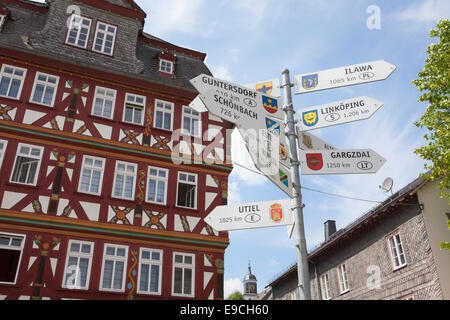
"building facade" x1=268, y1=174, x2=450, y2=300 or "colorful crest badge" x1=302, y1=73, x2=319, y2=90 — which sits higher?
"building facade" x1=268, y1=174, x2=450, y2=300

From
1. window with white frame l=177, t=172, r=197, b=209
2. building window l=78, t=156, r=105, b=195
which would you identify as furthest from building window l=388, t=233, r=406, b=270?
building window l=78, t=156, r=105, b=195

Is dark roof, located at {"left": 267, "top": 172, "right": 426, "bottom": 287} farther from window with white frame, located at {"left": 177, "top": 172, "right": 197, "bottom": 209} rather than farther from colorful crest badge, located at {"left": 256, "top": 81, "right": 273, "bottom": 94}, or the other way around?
colorful crest badge, located at {"left": 256, "top": 81, "right": 273, "bottom": 94}

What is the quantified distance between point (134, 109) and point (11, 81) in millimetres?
4344

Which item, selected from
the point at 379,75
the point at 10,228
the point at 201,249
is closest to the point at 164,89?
the point at 201,249

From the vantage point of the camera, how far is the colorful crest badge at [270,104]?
591 cm

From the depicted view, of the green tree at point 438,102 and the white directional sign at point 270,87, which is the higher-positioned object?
the green tree at point 438,102

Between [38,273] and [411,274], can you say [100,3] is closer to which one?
[38,273]

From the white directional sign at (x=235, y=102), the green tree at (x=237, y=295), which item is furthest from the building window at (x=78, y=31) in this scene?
the green tree at (x=237, y=295)

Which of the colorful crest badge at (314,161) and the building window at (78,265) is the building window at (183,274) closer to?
the building window at (78,265)

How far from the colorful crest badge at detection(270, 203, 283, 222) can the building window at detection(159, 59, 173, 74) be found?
45.6 ft

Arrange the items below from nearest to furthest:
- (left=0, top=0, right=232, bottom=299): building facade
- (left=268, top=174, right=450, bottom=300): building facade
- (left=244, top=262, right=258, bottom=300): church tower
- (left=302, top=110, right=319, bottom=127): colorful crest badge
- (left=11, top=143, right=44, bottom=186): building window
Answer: (left=302, top=110, right=319, bottom=127): colorful crest badge < (left=0, top=0, right=232, bottom=299): building facade < (left=11, top=143, right=44, bottom=186): building window < (left=268, top=174, right=450, bottom=300): building facade < (left=244, top=262, right=258, bottom=300): church tower

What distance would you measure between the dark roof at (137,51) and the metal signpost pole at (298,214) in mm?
11421

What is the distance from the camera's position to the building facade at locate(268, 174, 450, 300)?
58.6 ft
